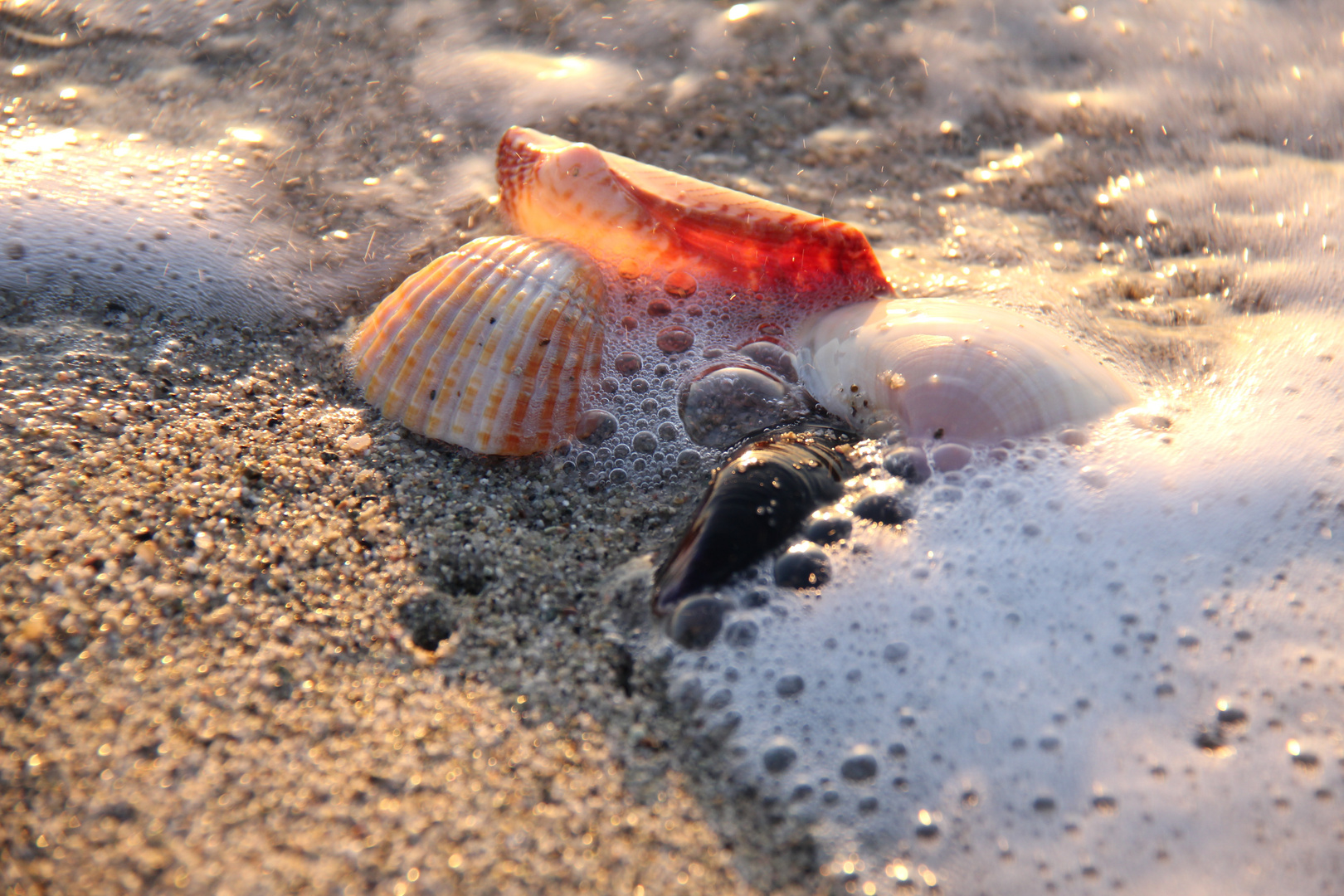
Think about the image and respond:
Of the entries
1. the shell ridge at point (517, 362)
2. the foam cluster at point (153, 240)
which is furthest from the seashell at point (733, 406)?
the foam cluster at point (153, 240)

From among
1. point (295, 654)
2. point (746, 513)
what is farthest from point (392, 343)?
point (746, 513)

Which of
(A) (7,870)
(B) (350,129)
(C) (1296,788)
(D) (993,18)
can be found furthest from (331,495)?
(D) (993,18)

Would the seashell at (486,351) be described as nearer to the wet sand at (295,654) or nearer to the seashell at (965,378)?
the wet sand at (295,654)

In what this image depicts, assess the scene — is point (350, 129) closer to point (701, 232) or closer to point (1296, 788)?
point (701, 232)

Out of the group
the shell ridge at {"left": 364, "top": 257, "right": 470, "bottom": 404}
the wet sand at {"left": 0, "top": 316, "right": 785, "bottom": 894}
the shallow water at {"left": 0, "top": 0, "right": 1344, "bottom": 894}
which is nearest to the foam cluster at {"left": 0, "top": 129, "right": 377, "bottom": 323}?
the shallow water at {"left": 0, "top": 0, "right": 1344, "bottom": 894}

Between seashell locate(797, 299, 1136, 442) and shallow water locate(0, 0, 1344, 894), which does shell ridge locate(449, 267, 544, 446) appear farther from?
seashell locate(797, 299, 1136, 442)
